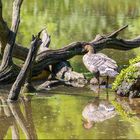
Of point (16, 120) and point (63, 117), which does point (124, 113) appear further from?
point (16, 120)

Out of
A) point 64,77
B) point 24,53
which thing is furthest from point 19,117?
point 24,53

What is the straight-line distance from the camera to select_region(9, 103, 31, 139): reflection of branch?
9.35 meters

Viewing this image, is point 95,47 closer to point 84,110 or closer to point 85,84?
point 85,84

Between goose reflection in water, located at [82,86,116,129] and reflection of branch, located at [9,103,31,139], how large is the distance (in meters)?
1.00

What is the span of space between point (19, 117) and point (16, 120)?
0.21m

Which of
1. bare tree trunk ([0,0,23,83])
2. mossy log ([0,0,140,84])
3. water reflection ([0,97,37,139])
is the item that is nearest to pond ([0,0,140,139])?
water reflection ([0,97,37,139])

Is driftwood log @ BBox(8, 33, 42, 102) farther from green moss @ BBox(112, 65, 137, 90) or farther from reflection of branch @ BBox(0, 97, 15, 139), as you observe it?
green moss @ BBox(112, 65, 137, 90)

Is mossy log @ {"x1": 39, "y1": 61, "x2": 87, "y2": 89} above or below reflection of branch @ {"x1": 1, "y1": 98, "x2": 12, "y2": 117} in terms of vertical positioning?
below

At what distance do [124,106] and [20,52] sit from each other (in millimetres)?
3751

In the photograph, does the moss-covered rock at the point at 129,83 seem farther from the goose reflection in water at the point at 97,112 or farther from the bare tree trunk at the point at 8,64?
the bare tree trunk at the point at 8,64

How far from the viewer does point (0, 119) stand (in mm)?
10078

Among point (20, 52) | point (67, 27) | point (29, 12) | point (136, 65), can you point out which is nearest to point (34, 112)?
point (136, 65)

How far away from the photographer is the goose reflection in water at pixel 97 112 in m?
9.90

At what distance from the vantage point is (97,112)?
1059cm
